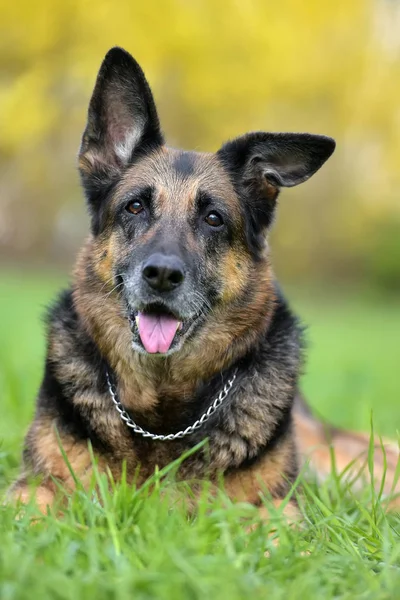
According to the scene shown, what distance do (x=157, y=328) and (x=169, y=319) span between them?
0.08 metres

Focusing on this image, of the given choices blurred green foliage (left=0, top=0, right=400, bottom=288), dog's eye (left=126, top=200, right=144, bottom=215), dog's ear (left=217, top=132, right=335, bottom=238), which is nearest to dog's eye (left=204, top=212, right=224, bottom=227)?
dog's ear (left=217, top=132, right=335, bottom=238)

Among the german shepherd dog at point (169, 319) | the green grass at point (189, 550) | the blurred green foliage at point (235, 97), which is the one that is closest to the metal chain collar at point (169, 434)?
the german shepherd dog at point (169, 319)

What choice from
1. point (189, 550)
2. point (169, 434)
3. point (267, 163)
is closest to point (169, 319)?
point (169, 434)

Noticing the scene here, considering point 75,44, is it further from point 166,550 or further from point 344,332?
point 166,550

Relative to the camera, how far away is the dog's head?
3.58 m

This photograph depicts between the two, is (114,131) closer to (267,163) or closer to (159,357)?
(267,163)

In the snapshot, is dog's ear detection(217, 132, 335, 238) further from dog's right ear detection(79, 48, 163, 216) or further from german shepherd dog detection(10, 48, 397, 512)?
dog's right ear detection(79, 48, 163, 216)

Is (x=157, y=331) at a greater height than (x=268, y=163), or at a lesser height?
lesser

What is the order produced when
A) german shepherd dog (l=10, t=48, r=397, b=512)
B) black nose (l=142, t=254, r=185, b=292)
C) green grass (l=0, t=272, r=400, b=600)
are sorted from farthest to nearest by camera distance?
1. german shepherd dog (l=10, t=48, r=397, b=512)
2. black nose (l=142, t=254, r=185, b=292)
3. green grass (l=0, t=272, r=400, b=600)

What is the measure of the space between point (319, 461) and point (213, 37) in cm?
1832

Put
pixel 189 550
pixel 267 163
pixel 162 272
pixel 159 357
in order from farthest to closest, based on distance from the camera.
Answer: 1. pixel 267 163
2. pixel 159 357
3. pixel 162 272
4. pixel 189 550

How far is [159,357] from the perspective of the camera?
146 inches

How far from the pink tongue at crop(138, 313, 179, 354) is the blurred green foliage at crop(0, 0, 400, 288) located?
16.8 m

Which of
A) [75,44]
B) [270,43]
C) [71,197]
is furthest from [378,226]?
[75,44]
